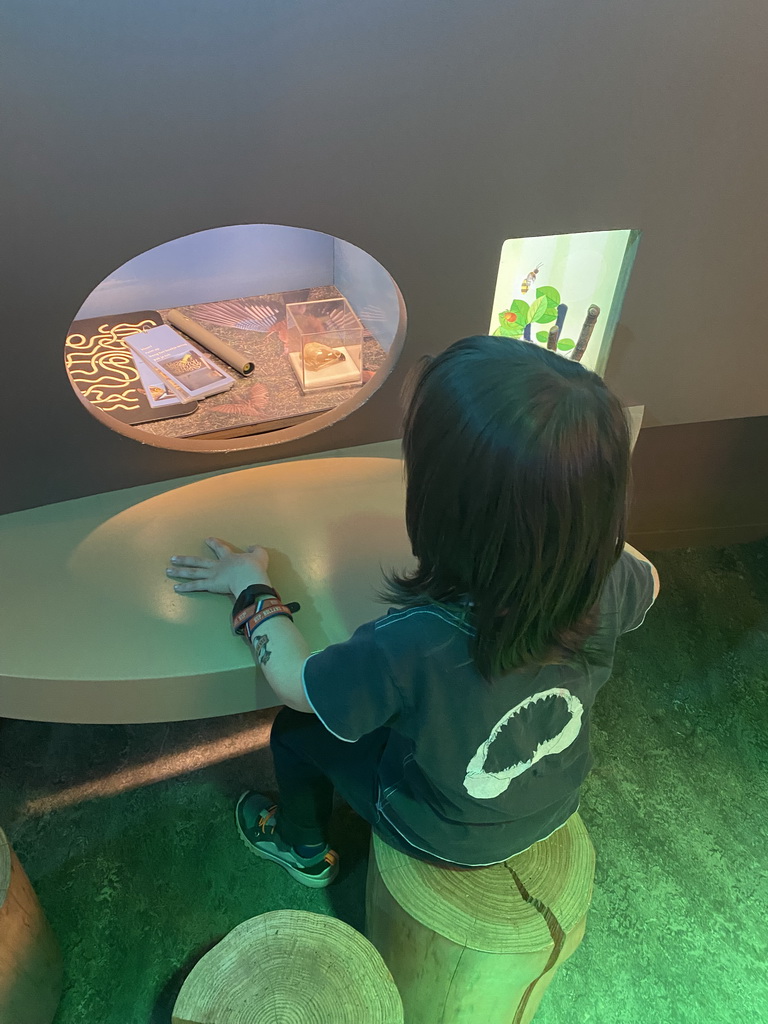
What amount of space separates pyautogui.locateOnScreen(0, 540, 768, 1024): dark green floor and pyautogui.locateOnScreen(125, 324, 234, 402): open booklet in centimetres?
66

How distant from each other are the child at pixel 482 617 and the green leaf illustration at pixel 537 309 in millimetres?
582

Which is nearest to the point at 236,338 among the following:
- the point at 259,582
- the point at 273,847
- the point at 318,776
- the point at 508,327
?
the point at 508,327

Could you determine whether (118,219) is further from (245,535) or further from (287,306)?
(287,306)

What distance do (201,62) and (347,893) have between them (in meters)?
1.19

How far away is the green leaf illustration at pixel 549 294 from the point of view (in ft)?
4.32

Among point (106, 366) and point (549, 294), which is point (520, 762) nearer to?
point (549, 294)

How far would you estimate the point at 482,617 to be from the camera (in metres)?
0.72

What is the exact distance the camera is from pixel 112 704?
0.96 meters

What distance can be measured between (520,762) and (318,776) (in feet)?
1.46

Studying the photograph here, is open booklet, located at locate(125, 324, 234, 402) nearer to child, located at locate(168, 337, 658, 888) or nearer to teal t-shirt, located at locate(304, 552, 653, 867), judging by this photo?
child, located at locate(168, 337, 658, 888)

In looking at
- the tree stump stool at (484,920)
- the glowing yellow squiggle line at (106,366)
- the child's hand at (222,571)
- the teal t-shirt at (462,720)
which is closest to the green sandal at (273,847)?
the tree stump stool at (484,920)

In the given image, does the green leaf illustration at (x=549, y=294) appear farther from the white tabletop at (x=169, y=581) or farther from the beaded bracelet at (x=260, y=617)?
the beaded bracelet at (x=260, y=617)

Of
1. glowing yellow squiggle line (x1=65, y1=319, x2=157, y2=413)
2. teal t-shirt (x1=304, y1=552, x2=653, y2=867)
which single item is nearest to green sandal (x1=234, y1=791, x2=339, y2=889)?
teal t-shirt (x1=304, y1=552, x2=653, y2=867)

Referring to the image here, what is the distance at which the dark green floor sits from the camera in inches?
47.9
